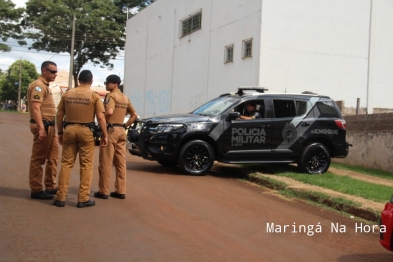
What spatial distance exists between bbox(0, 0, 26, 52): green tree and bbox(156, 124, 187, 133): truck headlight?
39683 millimetres

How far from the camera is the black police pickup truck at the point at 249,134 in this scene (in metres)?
10.4

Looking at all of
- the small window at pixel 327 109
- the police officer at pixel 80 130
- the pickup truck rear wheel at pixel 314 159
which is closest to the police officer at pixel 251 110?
the pickup truck rear wheel at pixel 314 159

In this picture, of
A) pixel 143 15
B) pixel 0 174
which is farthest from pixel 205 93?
pixel 0 174

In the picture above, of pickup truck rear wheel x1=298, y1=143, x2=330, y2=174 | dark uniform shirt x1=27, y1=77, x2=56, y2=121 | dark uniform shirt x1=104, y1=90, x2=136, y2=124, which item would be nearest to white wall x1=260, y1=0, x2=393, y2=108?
pickup truck rear wheel x1=298, y1=143, x2=330, y2=174

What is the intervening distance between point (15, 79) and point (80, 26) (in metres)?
34.7

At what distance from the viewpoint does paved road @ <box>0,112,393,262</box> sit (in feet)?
16.5

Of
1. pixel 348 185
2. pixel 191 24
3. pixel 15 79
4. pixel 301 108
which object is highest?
pixel 15 79

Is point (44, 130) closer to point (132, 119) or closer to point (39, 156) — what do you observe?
point (39, 156)

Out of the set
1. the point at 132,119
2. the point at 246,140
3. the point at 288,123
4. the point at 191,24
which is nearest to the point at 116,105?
the point at 132,119

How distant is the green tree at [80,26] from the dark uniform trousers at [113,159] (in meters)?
38.9

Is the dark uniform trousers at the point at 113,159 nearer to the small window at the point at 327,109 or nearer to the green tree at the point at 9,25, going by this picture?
the small window at the point at 327,109

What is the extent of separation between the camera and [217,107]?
11258mm

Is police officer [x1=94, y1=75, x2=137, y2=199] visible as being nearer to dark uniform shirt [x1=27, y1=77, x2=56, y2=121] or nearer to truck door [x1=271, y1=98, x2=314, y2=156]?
dark uniform shirt [x1=27, y1=77, x2=56, y2=121]

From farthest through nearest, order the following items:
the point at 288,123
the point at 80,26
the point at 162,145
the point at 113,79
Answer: the point at 80,26 < the point at 288,123 < the point at 162,145 < the point at 113,79
